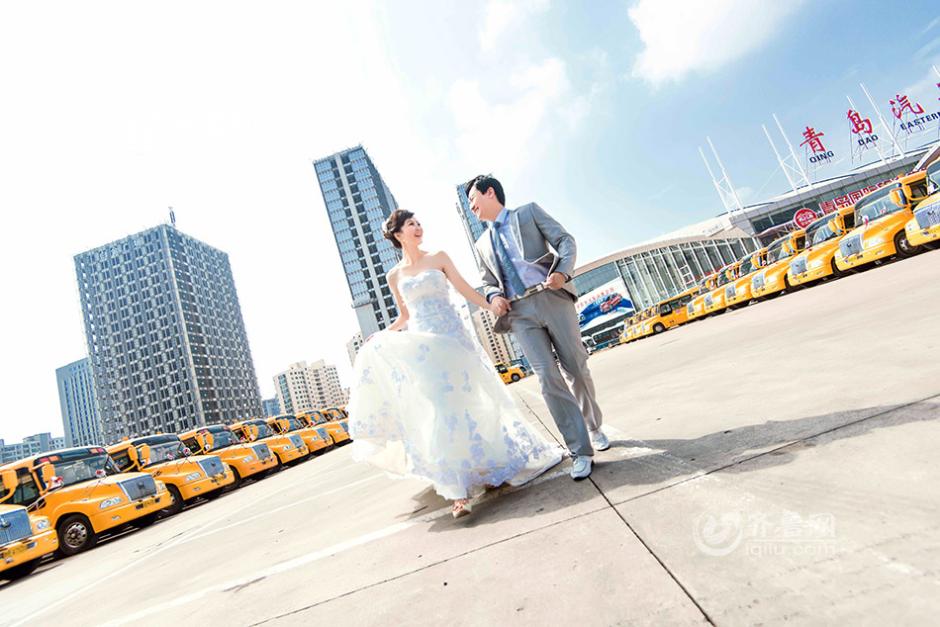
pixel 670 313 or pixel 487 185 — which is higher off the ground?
pixel 487 185

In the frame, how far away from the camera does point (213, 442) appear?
1298cm

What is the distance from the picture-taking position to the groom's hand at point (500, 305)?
9.43 ft

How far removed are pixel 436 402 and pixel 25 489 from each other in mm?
9073

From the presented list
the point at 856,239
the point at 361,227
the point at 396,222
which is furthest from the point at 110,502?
the point at 361,227

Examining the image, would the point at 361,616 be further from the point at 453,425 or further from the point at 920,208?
the point at 920,208

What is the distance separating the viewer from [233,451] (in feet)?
37.6

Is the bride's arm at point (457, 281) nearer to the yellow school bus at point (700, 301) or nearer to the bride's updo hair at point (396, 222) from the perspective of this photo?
the bride's updo hair at point (396, 222)

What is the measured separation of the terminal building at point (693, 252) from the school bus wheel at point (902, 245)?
132 feet

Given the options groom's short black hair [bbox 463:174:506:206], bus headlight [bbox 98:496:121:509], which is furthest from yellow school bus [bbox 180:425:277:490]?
groom's short black hair [bbox 463:174:506:206]

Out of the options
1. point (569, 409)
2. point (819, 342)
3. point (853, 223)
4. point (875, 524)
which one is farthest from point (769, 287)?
point (875, 524)

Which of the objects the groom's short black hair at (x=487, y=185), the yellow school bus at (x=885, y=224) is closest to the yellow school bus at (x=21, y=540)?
the groom's short black hair at (x=487, y=185)

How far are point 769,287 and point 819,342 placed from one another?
38.3 ft

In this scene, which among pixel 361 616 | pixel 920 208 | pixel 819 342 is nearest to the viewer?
pixel 361 616

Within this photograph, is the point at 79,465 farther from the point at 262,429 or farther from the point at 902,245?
the point at 902,245
